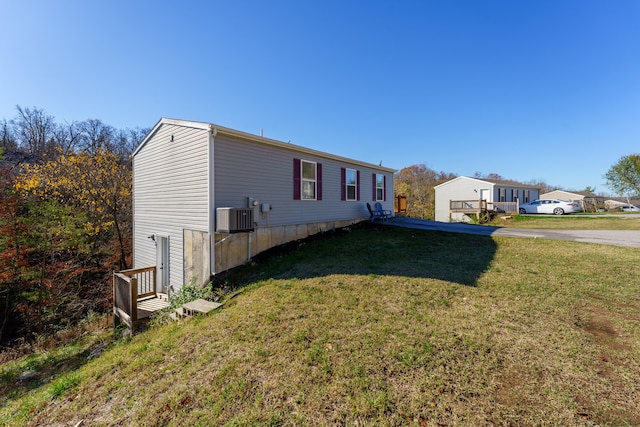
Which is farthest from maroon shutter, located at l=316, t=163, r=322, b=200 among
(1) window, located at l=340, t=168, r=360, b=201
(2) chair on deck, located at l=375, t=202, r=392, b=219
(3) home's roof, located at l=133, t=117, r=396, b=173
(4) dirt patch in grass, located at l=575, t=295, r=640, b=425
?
(4) dirt patch in grass, located at l=575, t=295, r=640, b=425

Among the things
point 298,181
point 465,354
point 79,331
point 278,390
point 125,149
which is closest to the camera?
point 278,390

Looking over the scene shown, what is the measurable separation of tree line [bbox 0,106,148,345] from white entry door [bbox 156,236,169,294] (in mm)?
4544

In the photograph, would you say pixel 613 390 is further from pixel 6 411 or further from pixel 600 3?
pixel 600 3

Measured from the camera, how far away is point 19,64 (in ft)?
31.8

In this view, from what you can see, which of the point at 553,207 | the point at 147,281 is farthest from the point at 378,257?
the point at 553,207

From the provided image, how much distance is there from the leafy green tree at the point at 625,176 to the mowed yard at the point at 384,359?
3038 centimetres

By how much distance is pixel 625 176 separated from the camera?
26172 millimetres

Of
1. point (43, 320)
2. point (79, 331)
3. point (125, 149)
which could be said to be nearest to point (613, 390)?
Result: point (79, 331)

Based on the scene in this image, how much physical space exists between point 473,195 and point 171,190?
979 inches

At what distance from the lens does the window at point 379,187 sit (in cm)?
1349

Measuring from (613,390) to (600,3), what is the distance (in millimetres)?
13140

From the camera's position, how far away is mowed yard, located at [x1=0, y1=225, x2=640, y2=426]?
2.50m

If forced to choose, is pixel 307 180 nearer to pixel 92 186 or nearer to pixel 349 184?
pixel 349 184

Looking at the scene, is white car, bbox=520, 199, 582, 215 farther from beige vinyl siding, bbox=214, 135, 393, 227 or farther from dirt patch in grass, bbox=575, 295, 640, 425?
dirt patch in grass, bbox=575, 295, 640, 425
